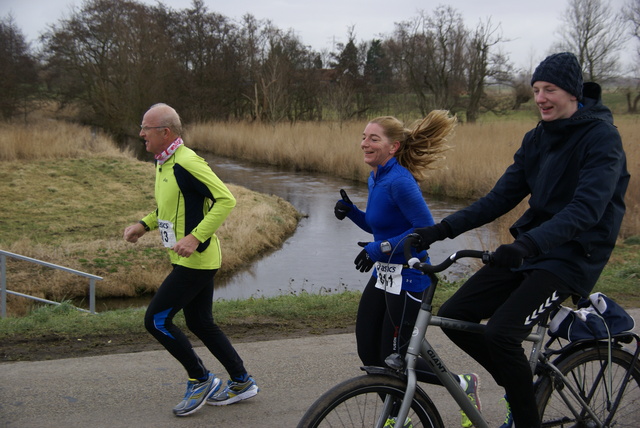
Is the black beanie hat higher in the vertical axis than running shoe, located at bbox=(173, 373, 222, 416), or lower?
higher

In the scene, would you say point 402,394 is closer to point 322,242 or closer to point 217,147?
point 322,242

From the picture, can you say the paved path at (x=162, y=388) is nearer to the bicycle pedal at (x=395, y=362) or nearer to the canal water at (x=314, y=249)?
the bicycle pedal at (x=395, y=362)

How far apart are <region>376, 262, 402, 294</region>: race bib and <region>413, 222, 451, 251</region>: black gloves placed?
42 cm

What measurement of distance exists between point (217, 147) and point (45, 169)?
52.1 ft

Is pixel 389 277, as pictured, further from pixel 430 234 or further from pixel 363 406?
pixel 363 406

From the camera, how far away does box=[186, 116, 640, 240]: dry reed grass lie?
19.6 metres

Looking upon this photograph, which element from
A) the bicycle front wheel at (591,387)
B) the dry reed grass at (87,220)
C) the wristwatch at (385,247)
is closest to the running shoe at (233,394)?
the wristwatch at (385,247)

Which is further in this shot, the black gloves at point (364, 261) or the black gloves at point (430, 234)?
the black gloves at point (364, 261)

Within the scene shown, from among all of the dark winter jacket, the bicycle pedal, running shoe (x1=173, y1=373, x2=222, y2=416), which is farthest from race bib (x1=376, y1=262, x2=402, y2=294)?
running shoe (x1=173, y1=373, x2=222, y2=416)

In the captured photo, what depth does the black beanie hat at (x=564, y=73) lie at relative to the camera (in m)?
2.91

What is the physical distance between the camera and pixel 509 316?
9.34 feet

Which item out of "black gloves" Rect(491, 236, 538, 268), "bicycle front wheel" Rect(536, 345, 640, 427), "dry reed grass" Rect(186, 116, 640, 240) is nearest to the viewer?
"black gloves" Rect(491, 236, 538, 268)

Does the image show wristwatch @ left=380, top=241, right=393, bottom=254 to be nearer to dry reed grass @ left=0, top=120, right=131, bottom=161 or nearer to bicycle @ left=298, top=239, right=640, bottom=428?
bicycle @ left=298, top=239, right=640, bottom=428

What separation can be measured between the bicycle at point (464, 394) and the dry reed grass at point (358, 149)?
8.88m
